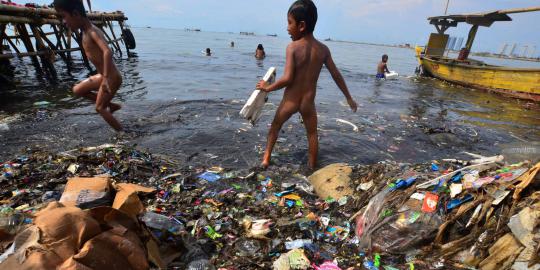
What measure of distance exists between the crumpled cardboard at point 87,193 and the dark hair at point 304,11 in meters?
2.63

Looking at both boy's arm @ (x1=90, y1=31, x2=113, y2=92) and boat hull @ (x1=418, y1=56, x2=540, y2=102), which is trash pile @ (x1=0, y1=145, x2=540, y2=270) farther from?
boat hull @ (x1=418, y1=56, x2=540, y2=102)

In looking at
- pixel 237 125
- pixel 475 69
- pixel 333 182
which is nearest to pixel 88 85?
pixel 237 125

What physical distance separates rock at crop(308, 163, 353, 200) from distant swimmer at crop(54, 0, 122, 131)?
3.52 m

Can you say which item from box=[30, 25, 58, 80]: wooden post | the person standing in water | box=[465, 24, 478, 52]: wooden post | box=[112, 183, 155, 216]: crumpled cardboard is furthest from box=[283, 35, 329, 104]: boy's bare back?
box=[465, 24, 478, 52]: wooden post

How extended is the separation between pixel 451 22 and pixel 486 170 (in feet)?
61.4

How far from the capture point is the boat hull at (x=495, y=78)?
452 inches

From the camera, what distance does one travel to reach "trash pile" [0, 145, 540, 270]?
1844 millimetres

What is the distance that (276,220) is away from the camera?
2945 millimetres

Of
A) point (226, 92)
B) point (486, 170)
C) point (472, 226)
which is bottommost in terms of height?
point (226, 92)

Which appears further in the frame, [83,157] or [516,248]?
[83,157]

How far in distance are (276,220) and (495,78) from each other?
1399 centimetres

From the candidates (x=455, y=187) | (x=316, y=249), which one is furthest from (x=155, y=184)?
(x=455, y=187)

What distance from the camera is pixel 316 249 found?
252 cm

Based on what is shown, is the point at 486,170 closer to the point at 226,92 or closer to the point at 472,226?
the point at 472,226
